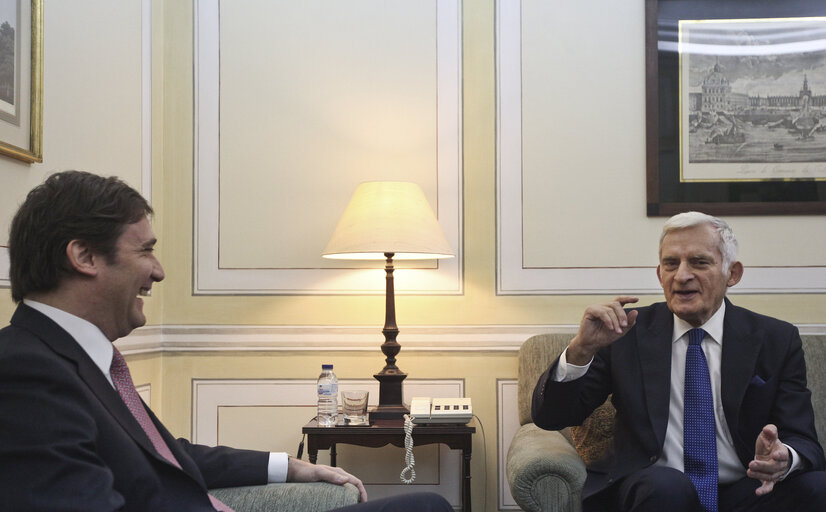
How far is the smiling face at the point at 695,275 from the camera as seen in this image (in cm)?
242

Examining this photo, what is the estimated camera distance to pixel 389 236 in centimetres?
292

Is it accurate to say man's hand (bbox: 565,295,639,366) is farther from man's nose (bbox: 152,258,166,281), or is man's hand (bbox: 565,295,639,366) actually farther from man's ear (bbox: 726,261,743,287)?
man's nose (bbox: 152,258,166,281)

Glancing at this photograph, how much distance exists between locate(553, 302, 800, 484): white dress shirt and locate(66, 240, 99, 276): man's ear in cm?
136

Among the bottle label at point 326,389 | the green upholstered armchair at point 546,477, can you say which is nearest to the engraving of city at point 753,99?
the green upholstered armchair at point 546,477

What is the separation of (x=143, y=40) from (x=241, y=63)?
40cm

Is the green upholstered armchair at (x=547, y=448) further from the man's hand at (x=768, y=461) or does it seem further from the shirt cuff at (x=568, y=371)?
the man's hand at (x=768, y=461)

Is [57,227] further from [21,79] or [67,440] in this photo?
[21,79]

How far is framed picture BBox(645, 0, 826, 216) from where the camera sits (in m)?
3.31

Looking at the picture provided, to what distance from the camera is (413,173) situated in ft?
11.3

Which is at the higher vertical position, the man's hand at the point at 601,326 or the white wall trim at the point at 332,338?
the man's hand at the point at 601,326

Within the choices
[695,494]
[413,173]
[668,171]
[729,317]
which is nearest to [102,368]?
[695,494]

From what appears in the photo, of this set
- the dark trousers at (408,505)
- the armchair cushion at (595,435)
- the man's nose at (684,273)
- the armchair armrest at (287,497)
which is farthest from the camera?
the armchair cushion at (595,435)

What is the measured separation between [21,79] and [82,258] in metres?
1.19

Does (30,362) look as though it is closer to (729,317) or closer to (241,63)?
(729,317)
